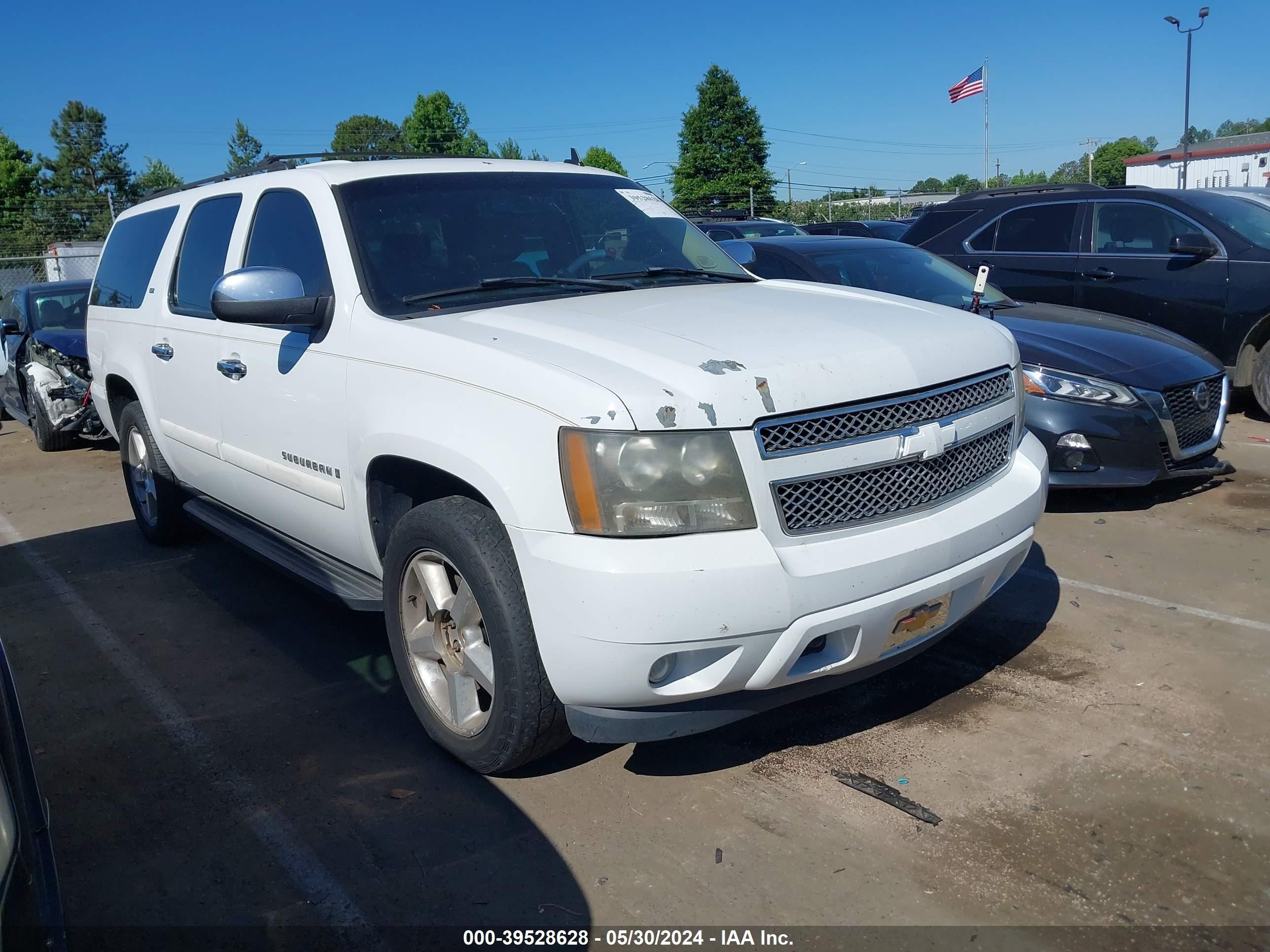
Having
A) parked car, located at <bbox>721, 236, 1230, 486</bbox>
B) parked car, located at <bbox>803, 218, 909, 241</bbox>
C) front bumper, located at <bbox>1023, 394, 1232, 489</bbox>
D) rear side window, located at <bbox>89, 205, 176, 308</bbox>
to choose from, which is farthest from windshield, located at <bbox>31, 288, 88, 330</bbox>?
parked car, located at <bbox>803, 218, 909, 241</bbox>

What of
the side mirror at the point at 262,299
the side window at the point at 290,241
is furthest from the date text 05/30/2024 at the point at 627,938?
the side window at the point at 290,241

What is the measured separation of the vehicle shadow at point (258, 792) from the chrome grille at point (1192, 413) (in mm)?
4414

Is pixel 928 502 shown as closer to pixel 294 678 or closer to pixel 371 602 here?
pixel 371 602

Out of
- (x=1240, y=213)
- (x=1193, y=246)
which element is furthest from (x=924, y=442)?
(x=1240, y=213)

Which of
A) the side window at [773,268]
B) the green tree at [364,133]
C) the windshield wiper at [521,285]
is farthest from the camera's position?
the green tree at [364,133]

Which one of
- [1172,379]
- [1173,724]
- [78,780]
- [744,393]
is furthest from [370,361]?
[1172,379]

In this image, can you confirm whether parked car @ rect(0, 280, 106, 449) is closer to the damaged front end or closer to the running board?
the damaged front end

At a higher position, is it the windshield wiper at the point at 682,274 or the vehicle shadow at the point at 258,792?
the windshield wiper at the point at 682,274

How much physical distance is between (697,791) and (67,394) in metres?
8.31

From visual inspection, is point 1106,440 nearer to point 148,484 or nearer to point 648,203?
point 648,203

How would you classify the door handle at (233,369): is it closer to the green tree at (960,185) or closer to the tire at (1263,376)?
the tire at (1263,376)

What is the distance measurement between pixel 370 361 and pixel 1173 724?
294 cm

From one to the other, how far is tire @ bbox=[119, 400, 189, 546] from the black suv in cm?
661

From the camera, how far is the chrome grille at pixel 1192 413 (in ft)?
18.8
